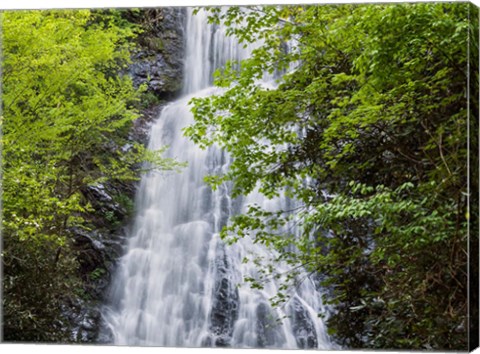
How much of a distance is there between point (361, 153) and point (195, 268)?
4.36 ft

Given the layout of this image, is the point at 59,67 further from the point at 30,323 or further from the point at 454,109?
A: the point at 454,109

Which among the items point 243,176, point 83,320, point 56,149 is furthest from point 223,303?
point 56,149

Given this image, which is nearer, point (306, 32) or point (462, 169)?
point (462, 169)

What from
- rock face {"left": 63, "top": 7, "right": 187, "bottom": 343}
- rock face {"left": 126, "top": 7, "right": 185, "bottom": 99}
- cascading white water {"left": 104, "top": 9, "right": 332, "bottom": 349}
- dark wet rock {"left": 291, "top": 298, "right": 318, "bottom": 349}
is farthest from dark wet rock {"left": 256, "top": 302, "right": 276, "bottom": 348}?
rock face {"left": 126, "top": 7, "right": 185, "bottom": 99}

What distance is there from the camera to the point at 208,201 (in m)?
5.63

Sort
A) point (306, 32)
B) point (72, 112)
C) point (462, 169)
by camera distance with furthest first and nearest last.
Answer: point (72, 112) → point (306, 32) → point (462, 169)

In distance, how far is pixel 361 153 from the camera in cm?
547

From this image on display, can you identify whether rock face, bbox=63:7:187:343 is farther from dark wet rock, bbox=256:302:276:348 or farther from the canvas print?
dark wet rock, bbox=256:302:276:348

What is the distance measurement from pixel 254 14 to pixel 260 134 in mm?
807

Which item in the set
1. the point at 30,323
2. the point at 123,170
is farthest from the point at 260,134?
the point at 30,323

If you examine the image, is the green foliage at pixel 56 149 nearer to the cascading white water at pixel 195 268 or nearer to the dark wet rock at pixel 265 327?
the cascading white water at pixel 195 268

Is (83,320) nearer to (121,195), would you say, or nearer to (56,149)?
(121,195)

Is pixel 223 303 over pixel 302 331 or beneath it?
over

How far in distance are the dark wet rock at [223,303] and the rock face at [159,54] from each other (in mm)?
1227
